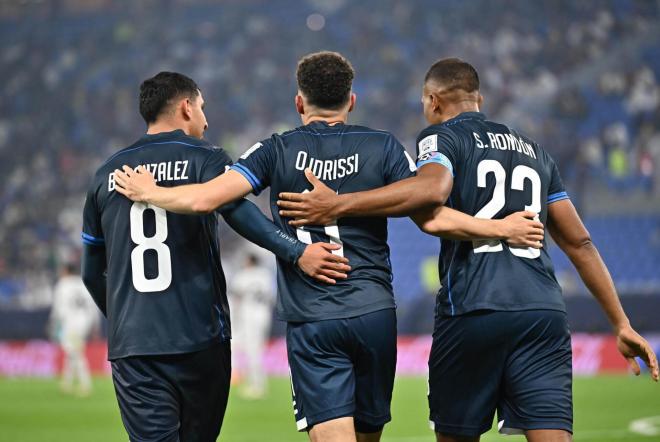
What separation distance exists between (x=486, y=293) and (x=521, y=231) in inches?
13.0

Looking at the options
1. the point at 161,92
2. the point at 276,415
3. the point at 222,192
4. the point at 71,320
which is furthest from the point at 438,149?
the point at 71,320

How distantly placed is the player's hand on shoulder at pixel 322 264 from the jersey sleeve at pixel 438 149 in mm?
616

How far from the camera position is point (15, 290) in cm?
2341

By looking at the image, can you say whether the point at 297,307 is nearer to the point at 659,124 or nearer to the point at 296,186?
the point at 296,186

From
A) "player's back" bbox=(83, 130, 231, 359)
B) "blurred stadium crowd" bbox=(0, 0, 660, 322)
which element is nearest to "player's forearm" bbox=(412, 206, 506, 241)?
"player's back" bbox=(83, 130, 231, 359)

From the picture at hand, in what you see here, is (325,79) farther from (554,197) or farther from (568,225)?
(568,225)

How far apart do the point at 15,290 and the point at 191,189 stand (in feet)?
66.3

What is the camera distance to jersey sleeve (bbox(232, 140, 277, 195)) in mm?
4457

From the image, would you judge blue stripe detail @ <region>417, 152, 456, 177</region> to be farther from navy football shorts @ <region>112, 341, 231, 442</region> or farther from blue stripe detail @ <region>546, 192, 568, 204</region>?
navy football shorts @ <region>112, 341, 231, 442</region>

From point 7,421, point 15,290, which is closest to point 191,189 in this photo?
point 7,421

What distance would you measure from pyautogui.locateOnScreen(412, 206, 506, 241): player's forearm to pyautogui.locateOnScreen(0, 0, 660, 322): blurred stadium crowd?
15.8 m

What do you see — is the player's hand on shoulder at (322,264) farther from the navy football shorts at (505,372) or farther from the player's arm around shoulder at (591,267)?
the player's arm around shoulder at (591,267)

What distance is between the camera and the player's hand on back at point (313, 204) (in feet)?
14.3

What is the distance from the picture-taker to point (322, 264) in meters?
4.34
